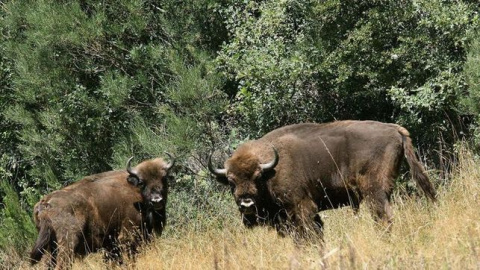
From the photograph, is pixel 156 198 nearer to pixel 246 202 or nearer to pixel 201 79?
pixel 246 202

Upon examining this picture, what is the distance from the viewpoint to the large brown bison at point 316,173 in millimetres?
10539

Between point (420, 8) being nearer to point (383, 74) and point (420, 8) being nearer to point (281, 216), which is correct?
point (383, 74)

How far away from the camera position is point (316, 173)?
10953 mm

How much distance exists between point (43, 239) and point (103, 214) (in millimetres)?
1074

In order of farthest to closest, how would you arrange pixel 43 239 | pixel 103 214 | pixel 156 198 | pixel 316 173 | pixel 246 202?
pixel 156 198, pixel 103 214, pixel 43 239, pixel 316 173, pixel 246 202

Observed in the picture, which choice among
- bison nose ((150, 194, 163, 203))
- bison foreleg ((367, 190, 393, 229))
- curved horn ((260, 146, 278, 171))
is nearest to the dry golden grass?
bison foreleg ((367, 190, 393, 229))

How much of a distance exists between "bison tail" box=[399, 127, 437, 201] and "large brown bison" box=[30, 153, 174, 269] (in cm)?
375

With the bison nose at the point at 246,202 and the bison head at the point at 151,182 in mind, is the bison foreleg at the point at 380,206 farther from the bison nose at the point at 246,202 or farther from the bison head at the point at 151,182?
the bison head at the point at 151,182

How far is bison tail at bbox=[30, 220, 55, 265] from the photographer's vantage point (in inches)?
435

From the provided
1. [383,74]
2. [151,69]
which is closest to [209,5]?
[151,69]

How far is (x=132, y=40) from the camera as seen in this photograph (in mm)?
17438

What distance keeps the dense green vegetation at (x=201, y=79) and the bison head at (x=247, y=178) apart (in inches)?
132

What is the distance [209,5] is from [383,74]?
424 cm

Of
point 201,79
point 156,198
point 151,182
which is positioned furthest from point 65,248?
point 201,79
